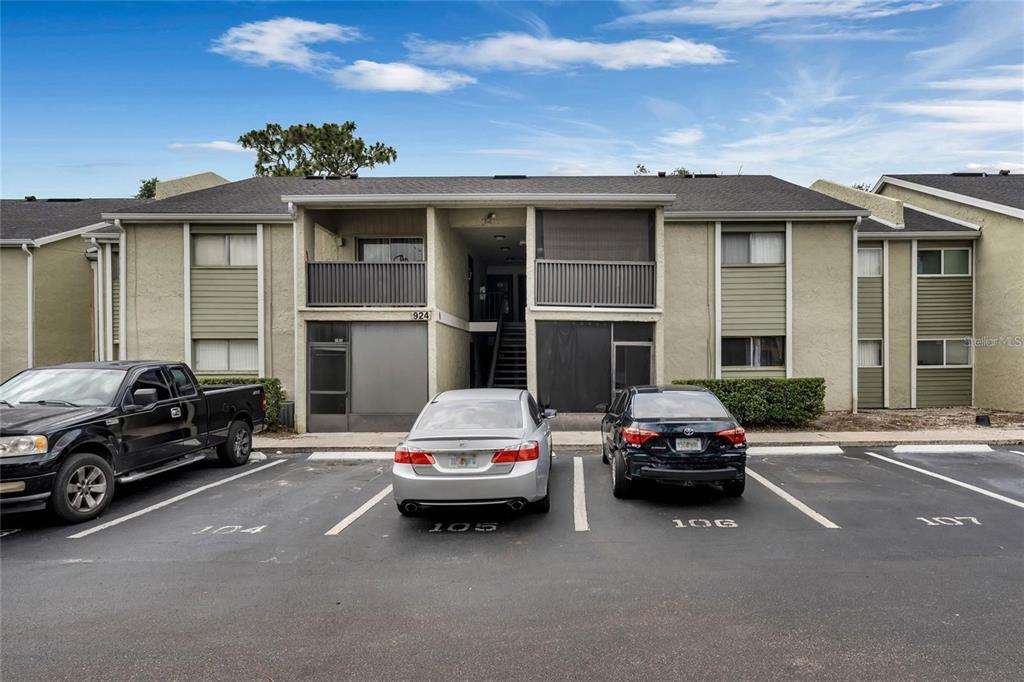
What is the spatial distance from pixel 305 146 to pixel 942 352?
123 feet

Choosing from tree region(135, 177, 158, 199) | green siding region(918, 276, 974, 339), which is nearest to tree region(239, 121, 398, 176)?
tree region(135, 177, 158, 199)

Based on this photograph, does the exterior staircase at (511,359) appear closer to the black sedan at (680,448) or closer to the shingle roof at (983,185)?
the black sedan at (680,448)

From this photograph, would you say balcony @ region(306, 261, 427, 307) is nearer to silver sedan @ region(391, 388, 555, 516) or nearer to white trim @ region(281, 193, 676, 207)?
white trim @ region(281, 193, 676, 207)

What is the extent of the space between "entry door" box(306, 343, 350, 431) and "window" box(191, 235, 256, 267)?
11.7 ft

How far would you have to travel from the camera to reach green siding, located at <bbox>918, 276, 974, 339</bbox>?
707 inches

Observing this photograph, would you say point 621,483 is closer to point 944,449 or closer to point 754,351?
point 944,449

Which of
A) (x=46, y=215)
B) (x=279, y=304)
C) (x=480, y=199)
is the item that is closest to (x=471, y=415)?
(x=480, y=199)

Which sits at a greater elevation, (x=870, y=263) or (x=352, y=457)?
(x=870, y=263)

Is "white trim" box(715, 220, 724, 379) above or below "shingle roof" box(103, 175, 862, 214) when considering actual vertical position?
below

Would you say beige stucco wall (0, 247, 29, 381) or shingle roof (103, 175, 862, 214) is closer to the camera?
shingle roof (103, 175, 862, 214)

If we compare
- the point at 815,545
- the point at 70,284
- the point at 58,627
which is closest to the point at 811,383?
the point at 815,545

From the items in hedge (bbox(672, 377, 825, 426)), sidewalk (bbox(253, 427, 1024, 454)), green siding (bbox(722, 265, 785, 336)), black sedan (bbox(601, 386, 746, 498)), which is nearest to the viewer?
black sedan (bbox(601, 386, 746, 498))

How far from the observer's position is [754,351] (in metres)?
16.6

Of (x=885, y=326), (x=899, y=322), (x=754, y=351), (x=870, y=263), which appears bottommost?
(x=754, y=351)
